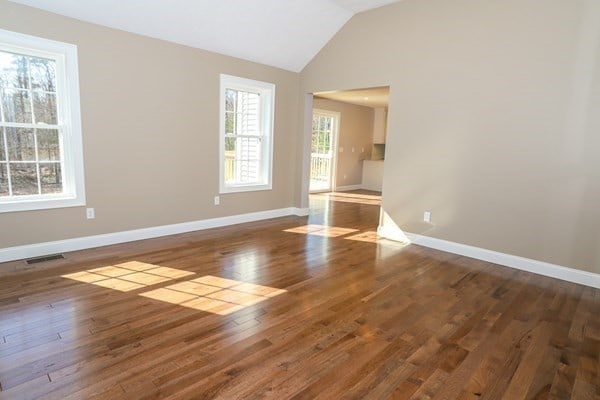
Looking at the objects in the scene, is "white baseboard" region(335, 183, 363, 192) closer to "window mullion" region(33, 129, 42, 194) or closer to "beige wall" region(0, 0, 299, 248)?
"beige wall" region(0, 0, 299, 248)

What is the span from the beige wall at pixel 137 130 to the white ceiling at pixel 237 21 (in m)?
0.13

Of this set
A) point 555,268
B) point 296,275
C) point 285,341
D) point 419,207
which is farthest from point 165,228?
point 555,268

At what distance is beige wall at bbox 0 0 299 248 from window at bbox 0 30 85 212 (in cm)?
10

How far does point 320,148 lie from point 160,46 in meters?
5.59

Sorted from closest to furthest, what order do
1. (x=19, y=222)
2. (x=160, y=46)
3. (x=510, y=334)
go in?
(x=510, y=334) → (x=19, y=222) → (x=160, y=46)

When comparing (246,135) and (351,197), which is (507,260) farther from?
(351,197)

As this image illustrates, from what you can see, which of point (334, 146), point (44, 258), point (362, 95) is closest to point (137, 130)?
point (44, 258)

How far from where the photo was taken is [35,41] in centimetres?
338

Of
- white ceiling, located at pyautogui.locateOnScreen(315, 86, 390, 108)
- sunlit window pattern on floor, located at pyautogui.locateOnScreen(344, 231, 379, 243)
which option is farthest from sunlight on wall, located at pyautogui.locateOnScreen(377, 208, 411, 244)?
white ceiling, located at pyautogui.locateOnScreen(315, 86, 390, 108)

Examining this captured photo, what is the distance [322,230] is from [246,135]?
193 centimetres

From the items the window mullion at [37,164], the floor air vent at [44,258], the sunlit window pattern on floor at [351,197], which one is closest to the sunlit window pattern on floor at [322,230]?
the sunlit window pattern on floor at [351,197]

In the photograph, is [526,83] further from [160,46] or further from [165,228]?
[165,228]

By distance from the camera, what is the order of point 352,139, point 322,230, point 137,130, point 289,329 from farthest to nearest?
1. point 352,139
2. point 322,230
3. point 137,130
4. point 289,329

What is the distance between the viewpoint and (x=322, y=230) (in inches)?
206
